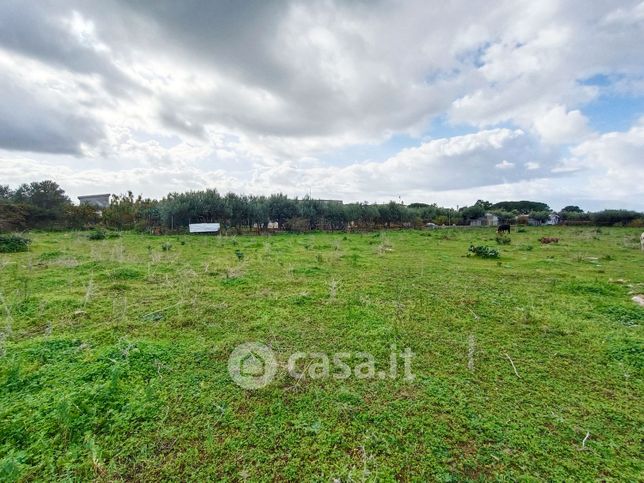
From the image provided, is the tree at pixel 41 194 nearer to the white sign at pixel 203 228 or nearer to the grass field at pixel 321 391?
the white sign at pixel 203 228

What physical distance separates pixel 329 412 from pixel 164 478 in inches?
52.1

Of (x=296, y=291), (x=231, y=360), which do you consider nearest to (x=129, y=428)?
(x=231, y=360)

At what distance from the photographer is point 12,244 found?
1227cm

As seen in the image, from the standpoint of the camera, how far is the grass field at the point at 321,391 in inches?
83.0

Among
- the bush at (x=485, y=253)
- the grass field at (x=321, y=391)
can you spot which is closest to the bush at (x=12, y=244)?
the grass field at (x=321, y=391)

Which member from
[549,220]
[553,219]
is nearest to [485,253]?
[553,219]

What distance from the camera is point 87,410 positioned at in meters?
2.52

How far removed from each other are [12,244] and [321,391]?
16.4 metres

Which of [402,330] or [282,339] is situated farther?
[402,330]

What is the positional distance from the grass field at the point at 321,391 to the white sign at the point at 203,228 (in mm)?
22304

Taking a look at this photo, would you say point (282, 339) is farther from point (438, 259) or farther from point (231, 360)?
point (438, 259)

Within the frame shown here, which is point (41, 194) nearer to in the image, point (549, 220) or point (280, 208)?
point (280, 208)

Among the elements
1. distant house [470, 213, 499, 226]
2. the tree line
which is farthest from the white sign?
distant house [470, 213, 499, 226]

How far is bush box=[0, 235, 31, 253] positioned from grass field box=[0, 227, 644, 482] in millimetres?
9179
